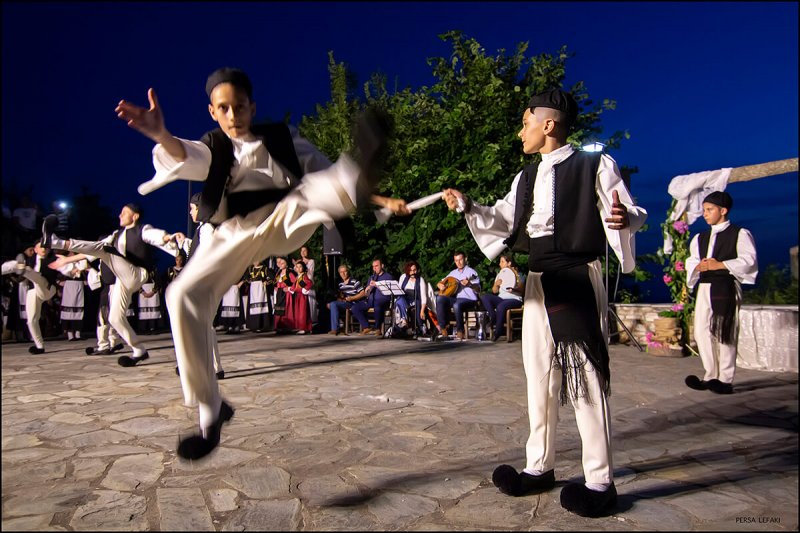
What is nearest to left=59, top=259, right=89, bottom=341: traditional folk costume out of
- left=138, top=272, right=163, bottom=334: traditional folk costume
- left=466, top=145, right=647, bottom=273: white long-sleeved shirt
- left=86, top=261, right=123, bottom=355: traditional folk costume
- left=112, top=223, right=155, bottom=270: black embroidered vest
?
left=138, top=272, right=163, bottom=334: traditional folk costume

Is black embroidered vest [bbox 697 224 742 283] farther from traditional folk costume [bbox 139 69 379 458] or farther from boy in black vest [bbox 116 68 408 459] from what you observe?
traditional folk costume [bbox 139 69 379 458]

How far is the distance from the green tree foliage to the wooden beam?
5.53ft

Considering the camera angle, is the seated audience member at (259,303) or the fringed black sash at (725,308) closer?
the fringed black sash at (725,308)

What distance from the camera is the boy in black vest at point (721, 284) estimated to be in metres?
5.89

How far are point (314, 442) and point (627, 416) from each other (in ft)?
8.74

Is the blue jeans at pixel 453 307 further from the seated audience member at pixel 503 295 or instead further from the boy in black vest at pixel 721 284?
the boy in black vest at pixel 721 284

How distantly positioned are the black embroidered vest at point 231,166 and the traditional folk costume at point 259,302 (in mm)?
9764

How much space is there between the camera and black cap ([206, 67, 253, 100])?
2699 mm

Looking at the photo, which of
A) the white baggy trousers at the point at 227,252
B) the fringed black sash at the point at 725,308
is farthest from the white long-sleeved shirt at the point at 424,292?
the white baggy trousers at the point at 227,252

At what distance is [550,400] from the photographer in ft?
10.1

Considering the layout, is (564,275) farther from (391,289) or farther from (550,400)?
(391,289)

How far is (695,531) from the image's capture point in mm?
2658

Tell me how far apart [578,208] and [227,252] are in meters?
1.72

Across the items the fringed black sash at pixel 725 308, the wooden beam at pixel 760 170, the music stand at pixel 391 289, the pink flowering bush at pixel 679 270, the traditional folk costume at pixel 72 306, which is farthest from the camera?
the traditional folk costume at pixel 72 306
